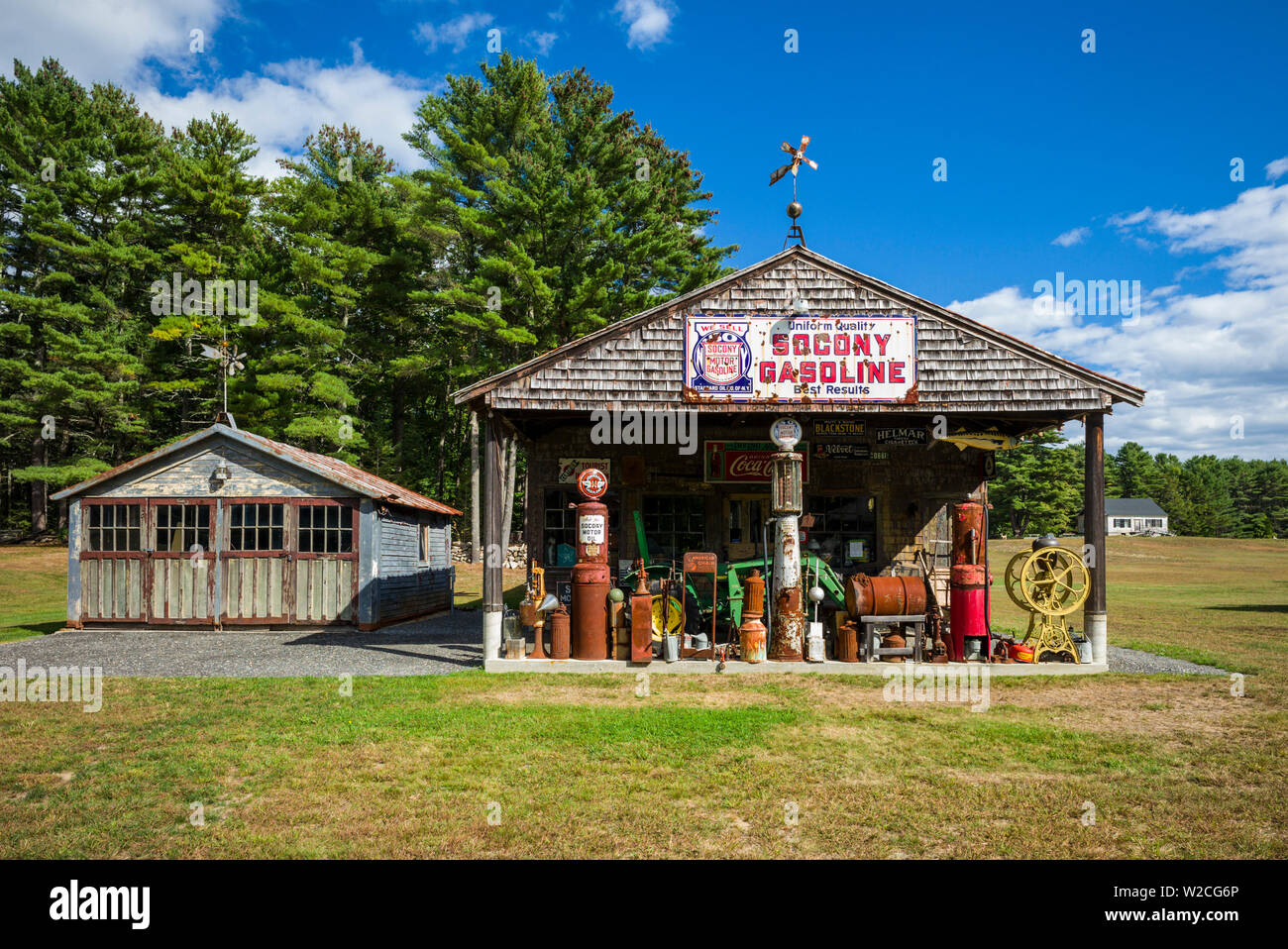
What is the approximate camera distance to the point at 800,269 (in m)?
11.9

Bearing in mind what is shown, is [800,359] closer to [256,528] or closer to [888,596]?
[888,596]

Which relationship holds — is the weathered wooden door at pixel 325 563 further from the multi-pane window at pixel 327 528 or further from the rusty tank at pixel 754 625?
the rusty tank at pixel 754 625

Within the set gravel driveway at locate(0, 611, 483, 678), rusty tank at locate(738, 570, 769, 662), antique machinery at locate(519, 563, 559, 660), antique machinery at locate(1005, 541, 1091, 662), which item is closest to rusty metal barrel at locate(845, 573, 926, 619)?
antique machinery at locate(1005, 541, 1091, 662)

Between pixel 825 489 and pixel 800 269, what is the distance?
4641 millimetres

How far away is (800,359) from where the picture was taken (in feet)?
38.2

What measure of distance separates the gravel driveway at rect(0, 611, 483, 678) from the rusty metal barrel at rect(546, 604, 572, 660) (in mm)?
1240

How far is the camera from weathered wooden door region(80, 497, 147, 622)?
14.9 m

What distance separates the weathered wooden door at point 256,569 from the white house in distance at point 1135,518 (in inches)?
3566

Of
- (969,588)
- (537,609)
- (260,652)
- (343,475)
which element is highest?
(343,475)

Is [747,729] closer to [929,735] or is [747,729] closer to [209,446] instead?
[929,735]

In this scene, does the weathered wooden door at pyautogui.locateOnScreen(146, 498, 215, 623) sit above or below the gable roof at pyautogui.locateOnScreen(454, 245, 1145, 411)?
below

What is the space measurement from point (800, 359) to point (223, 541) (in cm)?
1163

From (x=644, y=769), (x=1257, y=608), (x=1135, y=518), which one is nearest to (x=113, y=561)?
(x=644, y=769)

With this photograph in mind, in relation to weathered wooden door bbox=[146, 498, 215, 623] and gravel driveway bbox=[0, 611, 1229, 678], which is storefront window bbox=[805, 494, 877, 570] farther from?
weathered wooden door bbox=[146, 498, 215, 623]
